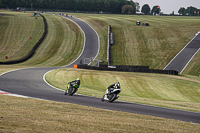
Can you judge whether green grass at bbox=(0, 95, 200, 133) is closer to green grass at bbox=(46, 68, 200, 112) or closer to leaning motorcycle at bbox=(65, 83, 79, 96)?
leaning motorcycle at bbox=(65, 83, 79, 96)

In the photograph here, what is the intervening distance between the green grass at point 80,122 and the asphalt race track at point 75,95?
202 cm

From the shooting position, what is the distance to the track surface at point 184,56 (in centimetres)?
5742

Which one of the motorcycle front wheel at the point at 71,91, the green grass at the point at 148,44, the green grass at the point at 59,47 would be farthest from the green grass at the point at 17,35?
the motorcycle front wheel at the point at 71,91

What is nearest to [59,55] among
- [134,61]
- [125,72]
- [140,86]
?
[134,61]

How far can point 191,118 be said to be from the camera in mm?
13789

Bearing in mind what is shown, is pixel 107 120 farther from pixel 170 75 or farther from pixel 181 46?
pixel 181 46

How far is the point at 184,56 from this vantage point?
63.5 meters

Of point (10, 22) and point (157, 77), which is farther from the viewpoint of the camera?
point (10, 22)

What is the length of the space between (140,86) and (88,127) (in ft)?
83.2

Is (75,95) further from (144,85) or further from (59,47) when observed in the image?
(59,47)

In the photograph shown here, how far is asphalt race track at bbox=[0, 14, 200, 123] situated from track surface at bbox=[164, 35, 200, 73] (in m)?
19.3

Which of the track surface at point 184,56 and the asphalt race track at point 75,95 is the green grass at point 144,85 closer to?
the asphalt race track at point 75,95

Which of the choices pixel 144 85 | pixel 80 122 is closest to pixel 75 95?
pixel 80 122

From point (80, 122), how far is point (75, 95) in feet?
33.9
